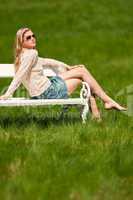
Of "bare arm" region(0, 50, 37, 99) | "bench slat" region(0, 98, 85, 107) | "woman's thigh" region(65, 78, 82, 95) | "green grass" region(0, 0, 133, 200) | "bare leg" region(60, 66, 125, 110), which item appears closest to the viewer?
"green grass" region(0, 0, 133, 200)

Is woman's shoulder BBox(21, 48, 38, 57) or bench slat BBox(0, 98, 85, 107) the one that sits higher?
woman's shoulder BBox(21, 48, 38, 57)

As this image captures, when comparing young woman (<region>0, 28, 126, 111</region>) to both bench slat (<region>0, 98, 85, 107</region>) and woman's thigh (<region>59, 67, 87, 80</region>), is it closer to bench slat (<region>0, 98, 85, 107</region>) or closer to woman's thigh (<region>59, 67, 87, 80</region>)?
woman's thigh (<region>59, 67, 87, 80</region>)

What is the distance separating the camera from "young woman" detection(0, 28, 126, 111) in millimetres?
9719

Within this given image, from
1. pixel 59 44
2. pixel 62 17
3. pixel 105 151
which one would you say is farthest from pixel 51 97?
pixel 62 17

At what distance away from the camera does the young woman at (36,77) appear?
9719 mm

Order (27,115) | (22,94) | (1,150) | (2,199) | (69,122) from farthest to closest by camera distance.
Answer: (22,94), (27,115), (69,122), (1,150), (2,199)

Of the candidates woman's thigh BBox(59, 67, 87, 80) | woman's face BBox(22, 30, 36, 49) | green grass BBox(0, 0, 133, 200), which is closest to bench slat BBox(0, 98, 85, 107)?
green grass BBox(0, 0, 133, 200)

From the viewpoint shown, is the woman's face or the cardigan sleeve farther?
the woman's face

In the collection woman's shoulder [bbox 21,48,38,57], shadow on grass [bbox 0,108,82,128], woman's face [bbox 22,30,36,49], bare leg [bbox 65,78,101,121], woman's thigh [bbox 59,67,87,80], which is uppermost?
woman's face [bbox 22,30,36,49]

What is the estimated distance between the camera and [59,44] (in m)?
24.6

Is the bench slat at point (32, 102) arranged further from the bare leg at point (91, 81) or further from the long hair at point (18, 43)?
the long hair at point (18, 43)

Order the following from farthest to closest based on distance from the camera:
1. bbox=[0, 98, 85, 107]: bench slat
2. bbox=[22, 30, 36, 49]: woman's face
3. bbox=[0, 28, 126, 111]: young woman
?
1. bbox=[22, 30, 36, 49]: woman's face
2. bbox=[0, 28, 126, 111]: young woman
3. bbox=[0, 98, 85, 107]: bench slat

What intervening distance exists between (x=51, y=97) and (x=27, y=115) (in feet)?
3.17

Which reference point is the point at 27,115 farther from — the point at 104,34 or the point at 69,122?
the point at 104,34
